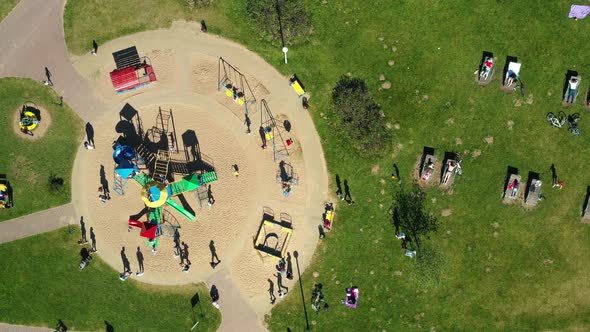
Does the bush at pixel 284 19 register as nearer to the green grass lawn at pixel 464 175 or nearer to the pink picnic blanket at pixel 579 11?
the green grass lawn at pixel 464 175

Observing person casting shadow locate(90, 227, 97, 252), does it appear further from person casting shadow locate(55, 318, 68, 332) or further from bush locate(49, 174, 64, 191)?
person casting shadow locate(55, 318, 68, 332)

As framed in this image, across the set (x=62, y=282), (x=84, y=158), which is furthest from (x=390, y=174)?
(x=62, y=282)

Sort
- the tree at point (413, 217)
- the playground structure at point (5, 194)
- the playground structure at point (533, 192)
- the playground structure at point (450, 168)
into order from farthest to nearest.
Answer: the playground structure at point (5, 194) → the tree at point (413, 217) → the playground structure at point (450, 168) → the playground structure at point (533, 192)

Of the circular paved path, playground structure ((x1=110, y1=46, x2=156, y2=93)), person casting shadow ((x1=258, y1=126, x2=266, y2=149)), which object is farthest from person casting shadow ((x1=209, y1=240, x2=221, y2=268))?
playground structure ((x1=110, y1=46, x2=156, y2=93))

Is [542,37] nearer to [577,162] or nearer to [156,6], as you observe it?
[577,162]

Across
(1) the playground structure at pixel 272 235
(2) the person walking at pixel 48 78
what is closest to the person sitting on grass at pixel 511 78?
(1) the playground structure at pixel 272 235

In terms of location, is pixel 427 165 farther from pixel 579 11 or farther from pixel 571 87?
pixel 579 11
